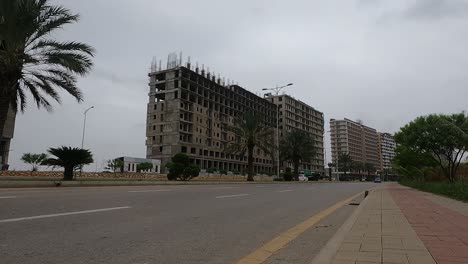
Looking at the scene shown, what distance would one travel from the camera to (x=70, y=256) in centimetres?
527

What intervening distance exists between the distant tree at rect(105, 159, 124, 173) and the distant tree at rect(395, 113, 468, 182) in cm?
5798

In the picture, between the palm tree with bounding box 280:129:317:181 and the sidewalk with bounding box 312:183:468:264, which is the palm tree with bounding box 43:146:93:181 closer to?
the sidewalk with bounding box 312:183:468:264

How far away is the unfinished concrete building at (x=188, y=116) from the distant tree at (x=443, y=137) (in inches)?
2795

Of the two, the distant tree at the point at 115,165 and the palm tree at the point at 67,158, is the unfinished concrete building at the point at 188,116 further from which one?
the palm tree at the point at 67,158

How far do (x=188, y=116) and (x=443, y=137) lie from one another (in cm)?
8211

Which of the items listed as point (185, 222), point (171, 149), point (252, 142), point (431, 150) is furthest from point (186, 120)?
point (185, 222)

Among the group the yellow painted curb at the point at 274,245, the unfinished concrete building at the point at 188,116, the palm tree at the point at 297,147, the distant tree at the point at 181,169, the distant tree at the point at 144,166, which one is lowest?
the yellow painted curb at the point at 274,245

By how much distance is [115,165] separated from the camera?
77.2 meters

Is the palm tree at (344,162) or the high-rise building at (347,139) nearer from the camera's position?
the palm tree at (344,162)

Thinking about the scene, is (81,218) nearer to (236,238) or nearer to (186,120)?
(236,238)

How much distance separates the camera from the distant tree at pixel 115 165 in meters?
77.2

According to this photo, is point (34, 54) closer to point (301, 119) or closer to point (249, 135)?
point (249, 135)

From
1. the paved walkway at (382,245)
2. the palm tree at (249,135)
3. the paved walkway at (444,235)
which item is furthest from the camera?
the palm tree at (249,135)

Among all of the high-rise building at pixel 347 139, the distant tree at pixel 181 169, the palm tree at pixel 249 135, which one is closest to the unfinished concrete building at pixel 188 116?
the palm tree at pixel 249 135
